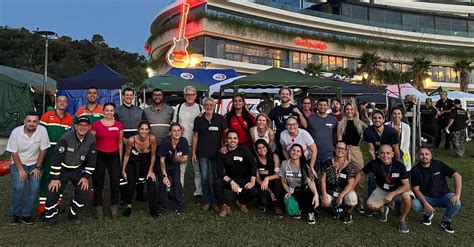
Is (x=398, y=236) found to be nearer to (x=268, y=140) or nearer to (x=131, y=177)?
(x=268, y=140)

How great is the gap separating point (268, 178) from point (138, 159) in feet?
5.85

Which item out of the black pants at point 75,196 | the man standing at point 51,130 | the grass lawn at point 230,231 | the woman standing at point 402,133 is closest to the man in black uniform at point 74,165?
the black pants at point 75,196

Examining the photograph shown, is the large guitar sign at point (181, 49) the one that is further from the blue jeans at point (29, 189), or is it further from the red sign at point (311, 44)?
the blue jeans at point (29, 189)

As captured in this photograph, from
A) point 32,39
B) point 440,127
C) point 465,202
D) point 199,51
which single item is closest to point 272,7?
point 199,51

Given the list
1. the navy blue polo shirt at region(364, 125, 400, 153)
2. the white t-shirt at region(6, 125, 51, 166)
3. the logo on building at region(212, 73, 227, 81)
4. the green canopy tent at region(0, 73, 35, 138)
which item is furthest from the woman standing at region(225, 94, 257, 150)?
the logo on building at region(212, 73, 227, 81)

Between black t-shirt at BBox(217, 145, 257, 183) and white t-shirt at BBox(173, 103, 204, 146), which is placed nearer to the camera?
black t-shirt at BBox(217, 145, 257, 183)

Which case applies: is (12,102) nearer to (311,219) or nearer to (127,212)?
(127,212)

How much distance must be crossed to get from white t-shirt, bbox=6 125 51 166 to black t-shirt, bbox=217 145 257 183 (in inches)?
89.5

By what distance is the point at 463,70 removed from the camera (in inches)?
1566

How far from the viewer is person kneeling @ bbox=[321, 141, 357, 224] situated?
4.53m

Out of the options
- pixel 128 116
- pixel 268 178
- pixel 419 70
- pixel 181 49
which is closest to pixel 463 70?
pixel 419 70

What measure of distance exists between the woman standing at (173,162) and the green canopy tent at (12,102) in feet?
35.8

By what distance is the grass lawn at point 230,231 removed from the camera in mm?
3895

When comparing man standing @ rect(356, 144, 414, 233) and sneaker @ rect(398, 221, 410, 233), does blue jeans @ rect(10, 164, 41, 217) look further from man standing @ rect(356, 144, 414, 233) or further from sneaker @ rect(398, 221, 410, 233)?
sneaker @ rect(398, 221, 410, 233)
